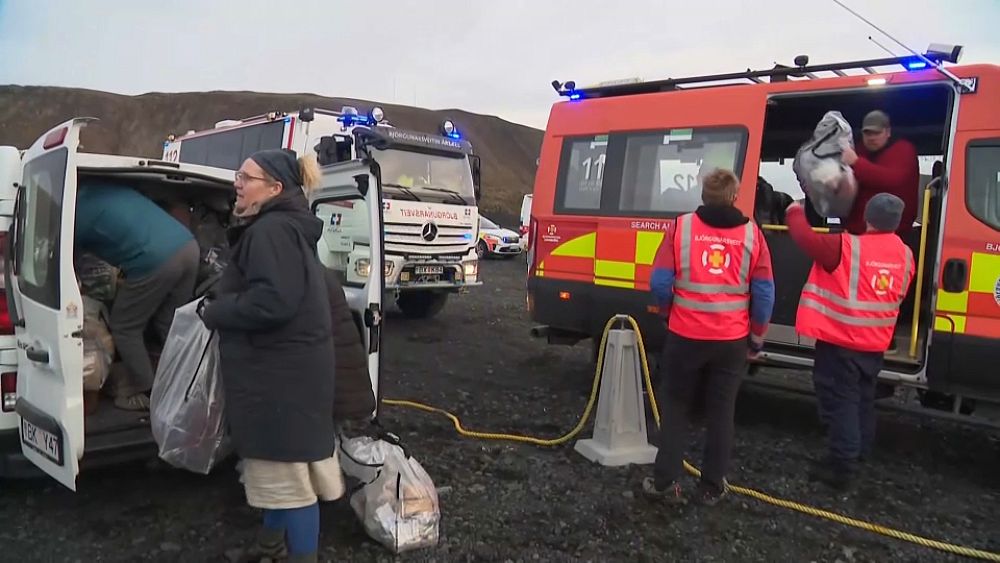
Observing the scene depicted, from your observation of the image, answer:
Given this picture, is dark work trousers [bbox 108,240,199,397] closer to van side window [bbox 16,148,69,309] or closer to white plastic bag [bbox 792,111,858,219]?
van side window [bbox 16,148,69,309]

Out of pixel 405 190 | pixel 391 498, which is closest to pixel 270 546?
pixel 391 498

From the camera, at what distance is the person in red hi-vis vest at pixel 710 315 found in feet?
12.6

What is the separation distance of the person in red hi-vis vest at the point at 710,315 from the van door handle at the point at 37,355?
2958mm

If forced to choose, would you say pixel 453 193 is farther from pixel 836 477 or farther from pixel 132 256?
pixel 836 477

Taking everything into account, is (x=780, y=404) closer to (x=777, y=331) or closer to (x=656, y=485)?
(x=777, y=331)

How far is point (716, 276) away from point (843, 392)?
115 cm

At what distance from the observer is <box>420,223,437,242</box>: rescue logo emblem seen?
29.8ft

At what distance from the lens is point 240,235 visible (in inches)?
106

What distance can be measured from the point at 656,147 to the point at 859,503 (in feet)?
9.83

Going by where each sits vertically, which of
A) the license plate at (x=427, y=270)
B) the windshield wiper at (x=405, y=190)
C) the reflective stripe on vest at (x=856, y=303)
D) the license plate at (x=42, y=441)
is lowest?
the license plate at (x=42, y=441)

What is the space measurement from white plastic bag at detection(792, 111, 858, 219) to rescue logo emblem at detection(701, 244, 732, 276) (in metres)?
1.71

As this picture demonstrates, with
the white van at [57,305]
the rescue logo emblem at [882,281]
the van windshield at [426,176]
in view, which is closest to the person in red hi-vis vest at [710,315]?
the rescue logo emblem at [882,281]

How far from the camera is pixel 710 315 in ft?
12.6

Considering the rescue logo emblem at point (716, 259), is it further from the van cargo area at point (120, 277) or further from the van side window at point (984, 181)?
the van cargo area at point (120, 277)
